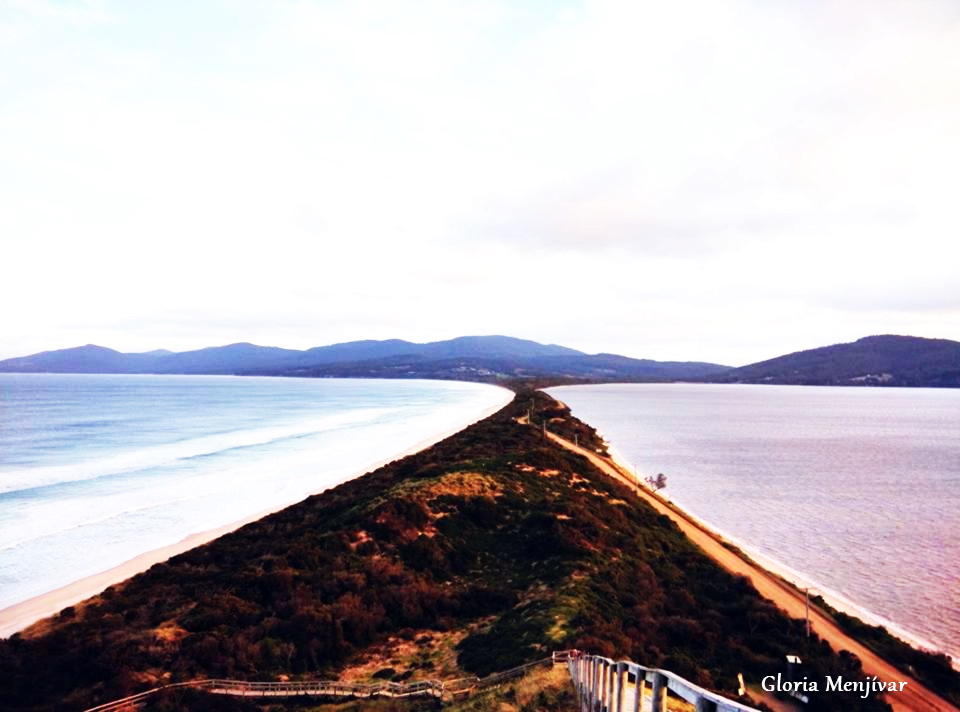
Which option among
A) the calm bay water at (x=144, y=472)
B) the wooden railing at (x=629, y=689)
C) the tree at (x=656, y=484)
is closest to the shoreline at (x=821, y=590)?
A: the tree at (x=656, y=484)

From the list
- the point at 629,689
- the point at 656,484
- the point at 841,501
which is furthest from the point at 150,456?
the point at 629,689

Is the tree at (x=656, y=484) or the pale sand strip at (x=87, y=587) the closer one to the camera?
the pale sand strip at (x=87, y=587)

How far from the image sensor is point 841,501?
4731cm

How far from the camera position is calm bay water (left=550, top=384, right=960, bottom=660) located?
27.8 meters

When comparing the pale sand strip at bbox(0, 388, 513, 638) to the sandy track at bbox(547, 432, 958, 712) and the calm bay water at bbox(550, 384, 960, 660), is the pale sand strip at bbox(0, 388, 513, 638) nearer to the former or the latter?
the sandy track at bbox(547, 432, 958, 712)

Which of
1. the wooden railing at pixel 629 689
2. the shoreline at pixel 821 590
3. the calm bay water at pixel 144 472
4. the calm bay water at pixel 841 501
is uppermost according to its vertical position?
the wooden railing at pixel 629 689

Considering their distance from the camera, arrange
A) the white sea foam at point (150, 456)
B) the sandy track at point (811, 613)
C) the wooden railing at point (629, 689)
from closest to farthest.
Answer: the wooden railing at point (629, 689) < the sandy track at point (811, 613) < the white sea foam at point (150, 456)

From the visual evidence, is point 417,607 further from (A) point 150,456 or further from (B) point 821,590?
(A) point 150,456

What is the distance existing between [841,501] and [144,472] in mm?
56600

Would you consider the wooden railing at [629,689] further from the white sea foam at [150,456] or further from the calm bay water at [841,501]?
the white sea foam at [150,456]

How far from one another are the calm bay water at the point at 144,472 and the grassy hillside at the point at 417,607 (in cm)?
679

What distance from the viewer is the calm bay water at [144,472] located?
31.2 m

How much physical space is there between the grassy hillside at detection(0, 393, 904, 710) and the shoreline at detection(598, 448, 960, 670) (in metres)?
3.80

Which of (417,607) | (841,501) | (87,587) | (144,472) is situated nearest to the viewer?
(417,607)
